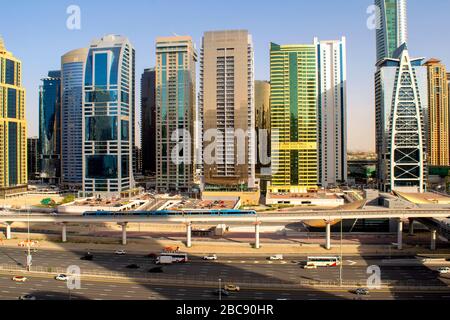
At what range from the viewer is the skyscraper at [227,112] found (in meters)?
98.7

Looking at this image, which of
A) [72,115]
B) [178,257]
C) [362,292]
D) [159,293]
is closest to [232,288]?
[159,293]

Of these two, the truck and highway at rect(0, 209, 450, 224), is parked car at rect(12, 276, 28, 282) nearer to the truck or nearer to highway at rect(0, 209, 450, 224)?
the truck

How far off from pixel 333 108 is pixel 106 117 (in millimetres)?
68742

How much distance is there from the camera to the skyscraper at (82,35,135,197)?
102m

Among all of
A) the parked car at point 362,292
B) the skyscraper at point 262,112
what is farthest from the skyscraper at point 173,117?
the parked car at point 362,292

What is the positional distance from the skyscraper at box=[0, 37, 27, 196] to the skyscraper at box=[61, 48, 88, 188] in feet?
76.5

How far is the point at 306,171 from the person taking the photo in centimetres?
10356

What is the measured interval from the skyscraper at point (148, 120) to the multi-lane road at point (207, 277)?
123 m

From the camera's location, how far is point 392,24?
174 meters

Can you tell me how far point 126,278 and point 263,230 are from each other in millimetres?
30818

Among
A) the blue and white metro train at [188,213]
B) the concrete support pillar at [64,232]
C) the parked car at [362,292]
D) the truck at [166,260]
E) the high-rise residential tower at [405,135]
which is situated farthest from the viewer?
the high-rise residential tower at [405,135]

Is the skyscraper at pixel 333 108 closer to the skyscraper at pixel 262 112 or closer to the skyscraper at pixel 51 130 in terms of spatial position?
the skyscraper at pixel 262 112

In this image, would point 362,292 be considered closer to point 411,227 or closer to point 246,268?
point 246,268
